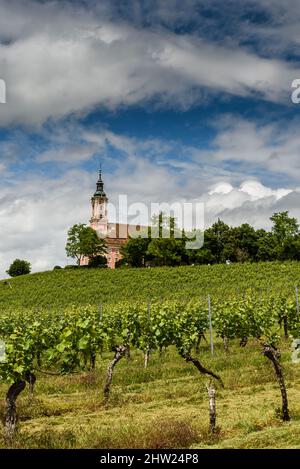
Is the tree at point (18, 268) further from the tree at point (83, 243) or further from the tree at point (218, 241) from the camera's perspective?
the tree at point (218, 241)

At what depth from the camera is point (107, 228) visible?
110 metres

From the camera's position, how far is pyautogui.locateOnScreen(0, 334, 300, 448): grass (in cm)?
788

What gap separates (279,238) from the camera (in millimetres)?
75750

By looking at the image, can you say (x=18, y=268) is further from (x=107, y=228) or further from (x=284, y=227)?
(x=284, y=227)

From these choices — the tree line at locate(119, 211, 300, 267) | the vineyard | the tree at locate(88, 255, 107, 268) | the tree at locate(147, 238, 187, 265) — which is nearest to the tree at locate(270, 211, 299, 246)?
the tree line at locate(119, 211, 300, 267)

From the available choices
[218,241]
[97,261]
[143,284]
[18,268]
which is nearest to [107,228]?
[18,268]

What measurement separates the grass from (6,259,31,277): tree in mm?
80082

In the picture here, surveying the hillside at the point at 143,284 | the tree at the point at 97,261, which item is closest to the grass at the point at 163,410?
the hillside at the point at 143,284

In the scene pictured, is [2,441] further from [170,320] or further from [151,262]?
[151,262]

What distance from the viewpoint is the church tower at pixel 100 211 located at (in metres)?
110

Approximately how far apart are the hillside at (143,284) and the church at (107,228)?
38036 millimetres
